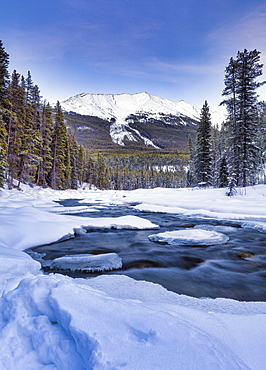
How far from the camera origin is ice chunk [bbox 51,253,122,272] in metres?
4.18

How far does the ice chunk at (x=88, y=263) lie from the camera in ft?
13.7

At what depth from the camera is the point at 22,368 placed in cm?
150

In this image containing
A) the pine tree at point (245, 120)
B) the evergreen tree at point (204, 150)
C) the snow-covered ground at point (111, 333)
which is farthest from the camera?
the evergreen tree at point (204, 150)

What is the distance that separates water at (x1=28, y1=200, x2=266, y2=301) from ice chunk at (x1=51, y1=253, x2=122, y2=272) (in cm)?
19

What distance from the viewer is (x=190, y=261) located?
5.11 metres

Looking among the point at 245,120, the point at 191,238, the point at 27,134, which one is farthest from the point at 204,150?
the point at 191,238

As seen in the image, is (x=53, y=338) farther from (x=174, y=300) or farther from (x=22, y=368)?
(x=174, y=300)

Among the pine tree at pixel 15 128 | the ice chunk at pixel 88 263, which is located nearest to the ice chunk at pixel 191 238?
the ice chunk at pixel 88 263

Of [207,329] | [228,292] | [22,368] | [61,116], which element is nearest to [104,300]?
[22,368]

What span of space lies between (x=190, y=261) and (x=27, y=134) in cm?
2266

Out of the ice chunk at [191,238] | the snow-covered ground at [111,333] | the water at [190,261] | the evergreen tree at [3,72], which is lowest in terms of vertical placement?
the water at [190,261]

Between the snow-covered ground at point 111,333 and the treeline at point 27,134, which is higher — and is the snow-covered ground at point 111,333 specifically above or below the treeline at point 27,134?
below

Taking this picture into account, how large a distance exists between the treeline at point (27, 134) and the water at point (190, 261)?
486 inches

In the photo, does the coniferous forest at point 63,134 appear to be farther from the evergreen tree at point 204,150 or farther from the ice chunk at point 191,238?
the ice chunk at point 191,238
